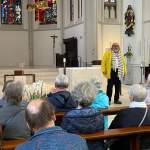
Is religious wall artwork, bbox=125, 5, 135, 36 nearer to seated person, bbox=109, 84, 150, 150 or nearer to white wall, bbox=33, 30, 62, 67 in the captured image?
white wall, bbox=33, 30, 62, 67

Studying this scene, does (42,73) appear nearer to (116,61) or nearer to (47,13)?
(47,13)

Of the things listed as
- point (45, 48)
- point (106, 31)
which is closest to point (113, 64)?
point (106, 31)

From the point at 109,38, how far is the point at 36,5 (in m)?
4.34

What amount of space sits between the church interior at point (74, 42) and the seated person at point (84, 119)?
151cm

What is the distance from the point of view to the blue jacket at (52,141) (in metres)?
2.14

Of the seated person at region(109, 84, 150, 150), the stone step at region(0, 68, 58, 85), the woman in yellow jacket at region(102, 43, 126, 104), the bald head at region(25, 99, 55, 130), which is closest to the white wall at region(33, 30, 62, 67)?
the stone step at region(0, 68, 58, 85)

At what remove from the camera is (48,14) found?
23406 millimetres

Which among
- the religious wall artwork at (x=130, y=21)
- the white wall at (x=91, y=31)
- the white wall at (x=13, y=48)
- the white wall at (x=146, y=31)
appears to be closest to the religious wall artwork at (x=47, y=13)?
the white wall at (x=13, y=48)

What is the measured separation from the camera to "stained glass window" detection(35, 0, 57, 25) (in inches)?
907

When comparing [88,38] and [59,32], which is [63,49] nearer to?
[59,32]

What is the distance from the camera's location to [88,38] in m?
18.4

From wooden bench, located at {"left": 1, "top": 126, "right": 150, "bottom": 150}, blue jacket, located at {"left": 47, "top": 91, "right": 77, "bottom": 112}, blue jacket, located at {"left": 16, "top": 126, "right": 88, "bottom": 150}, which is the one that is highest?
blue jacket, located at {"left": 16, "top": 126, "right": 88, "bottom": 150}

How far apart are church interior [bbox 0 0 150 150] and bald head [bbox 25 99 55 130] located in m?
2.69

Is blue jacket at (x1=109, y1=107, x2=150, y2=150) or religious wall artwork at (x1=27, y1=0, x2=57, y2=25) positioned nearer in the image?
blue jacket at (x1=109, y1=107, x2=150, y2=150)
